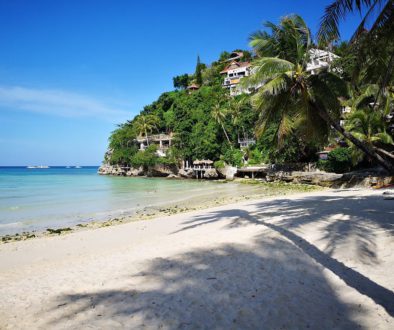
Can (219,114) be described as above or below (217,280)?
above

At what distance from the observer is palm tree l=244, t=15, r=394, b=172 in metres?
10.7

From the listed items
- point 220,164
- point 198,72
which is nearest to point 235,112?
point 220,164

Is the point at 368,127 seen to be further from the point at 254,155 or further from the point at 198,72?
the point at 198,72

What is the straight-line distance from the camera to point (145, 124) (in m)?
65.0

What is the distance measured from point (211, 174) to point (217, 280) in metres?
43.6

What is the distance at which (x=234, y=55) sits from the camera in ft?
270

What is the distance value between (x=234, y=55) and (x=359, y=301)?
277 feet

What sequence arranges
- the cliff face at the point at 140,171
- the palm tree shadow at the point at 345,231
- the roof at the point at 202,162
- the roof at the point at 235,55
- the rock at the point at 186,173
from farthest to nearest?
the roof at the point at 235,55, the cliff face at the point at 140,171, the rock at the point at 186,173, the roof at the point at 202,162, the palm tree shadow at the point at 345,231

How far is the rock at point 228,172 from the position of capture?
45.1 meters

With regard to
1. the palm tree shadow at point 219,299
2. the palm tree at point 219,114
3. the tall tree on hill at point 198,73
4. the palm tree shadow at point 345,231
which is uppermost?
the tall tree on hill at point 198,73

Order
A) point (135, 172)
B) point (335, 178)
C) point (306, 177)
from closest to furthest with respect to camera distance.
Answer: point (335, 178) → point (306, 177) → point (135, 172)

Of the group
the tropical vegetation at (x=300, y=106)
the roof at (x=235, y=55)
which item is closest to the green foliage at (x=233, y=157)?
the tropical vegetation at (x=300, y=106)

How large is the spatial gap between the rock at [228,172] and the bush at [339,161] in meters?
15.2

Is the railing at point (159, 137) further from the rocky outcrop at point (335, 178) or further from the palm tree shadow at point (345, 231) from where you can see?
the palm tree shadow at point (345, 231)
